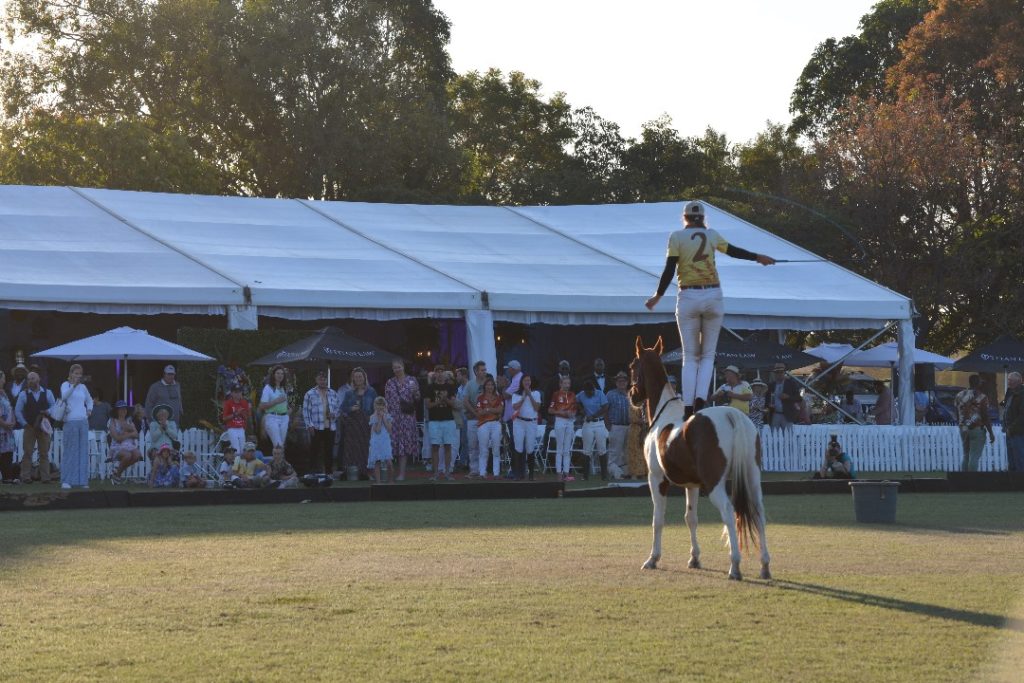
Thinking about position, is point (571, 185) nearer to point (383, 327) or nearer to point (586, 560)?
point (383, 327)

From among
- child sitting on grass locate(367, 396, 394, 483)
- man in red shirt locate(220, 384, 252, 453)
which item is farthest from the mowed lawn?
man in red shirt locate(220, 384, 252, 453)

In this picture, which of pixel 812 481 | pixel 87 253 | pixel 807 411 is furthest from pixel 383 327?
pixel 812 481

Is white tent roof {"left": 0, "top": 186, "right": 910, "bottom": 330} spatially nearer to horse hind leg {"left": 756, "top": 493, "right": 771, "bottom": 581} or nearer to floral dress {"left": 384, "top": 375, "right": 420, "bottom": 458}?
floral dress {"left": 384, "top": 375, "right": 420, "bottom": 458}

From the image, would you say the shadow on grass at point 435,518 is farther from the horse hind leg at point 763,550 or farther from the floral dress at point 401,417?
the floral dress at point 401,417

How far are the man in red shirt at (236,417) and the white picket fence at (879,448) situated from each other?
8592 mm

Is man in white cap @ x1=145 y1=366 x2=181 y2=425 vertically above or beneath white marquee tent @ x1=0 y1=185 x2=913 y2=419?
beneath

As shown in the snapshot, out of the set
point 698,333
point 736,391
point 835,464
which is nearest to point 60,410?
point 736,391

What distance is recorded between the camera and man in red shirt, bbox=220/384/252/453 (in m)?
22.2

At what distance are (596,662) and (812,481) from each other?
13.3 m

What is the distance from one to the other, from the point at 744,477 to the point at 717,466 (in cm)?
19

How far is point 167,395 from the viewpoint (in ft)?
77.3

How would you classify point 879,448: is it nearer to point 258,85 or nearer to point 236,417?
point 236,417

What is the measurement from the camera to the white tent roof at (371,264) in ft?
83.1

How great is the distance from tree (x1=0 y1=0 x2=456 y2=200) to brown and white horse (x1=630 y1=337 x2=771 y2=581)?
40.9 metres
